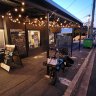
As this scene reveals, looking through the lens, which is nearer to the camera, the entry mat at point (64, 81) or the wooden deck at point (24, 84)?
the wooden deck at point (24, 84)

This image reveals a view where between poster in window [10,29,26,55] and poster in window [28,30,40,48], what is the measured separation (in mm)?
1000

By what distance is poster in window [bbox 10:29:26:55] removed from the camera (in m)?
8.54

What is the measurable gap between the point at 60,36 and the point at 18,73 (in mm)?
8460

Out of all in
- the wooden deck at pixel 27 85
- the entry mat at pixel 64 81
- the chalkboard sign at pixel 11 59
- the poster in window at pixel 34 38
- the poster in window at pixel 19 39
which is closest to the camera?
the wooden deck at pixel 27 85

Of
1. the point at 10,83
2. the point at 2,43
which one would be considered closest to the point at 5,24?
the point at 2,43

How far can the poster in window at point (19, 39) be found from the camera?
8.54m

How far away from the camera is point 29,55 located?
32.9 feet

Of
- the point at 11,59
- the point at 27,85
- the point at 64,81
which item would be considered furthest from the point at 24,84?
the point at 11,59

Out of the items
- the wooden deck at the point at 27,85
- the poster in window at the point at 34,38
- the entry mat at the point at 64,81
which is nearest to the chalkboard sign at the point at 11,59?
the wooden deck at the point at 27,85

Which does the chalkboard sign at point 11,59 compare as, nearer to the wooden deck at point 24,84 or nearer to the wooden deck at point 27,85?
the wooden deck at point 24,84

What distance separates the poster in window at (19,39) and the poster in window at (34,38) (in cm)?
100

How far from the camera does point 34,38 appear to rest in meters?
11.0

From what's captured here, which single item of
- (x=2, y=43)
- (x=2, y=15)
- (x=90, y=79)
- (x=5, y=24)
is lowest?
(x=90, y=79)

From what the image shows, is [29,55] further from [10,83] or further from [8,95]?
[8,95]
